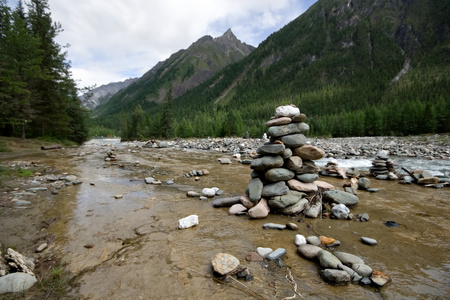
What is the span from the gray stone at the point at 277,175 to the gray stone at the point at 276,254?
3.13 metres

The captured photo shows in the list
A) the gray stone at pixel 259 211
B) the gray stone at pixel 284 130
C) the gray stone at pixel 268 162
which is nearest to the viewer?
the gray stone at pixel 259 211

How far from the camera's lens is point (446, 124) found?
184ft

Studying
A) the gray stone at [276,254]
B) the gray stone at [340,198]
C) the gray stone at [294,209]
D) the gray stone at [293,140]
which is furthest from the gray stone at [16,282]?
the gray stone at [340,198]

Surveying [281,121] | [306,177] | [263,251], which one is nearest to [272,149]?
[281,121]

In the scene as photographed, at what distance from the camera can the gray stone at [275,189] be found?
689cm

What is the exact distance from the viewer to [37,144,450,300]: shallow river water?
334cm

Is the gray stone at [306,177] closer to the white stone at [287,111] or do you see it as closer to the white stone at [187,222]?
the white stone at [287,111]

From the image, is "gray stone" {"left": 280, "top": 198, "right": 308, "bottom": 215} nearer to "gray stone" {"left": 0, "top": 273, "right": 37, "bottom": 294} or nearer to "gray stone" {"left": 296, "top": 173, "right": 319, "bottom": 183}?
"gray stone" {"left": 296, "top": 173, "right": 319, "bottom": 183}

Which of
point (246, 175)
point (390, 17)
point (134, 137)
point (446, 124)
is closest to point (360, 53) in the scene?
point (390, 17)

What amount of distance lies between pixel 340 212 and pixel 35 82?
33.8 metres

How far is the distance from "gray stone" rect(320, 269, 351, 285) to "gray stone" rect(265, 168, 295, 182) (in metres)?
3.86

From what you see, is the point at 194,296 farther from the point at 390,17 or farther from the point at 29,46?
the point at 390,17

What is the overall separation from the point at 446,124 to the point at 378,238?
7698 centimetres

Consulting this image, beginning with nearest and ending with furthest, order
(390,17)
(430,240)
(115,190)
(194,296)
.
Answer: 1. (194,296)
2. (430,240)
3. (115,190)
4. (390,17)
